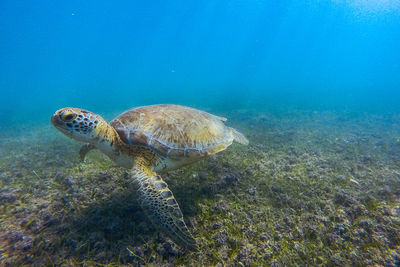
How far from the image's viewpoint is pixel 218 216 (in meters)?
2.29

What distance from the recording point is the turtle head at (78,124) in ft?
6.93

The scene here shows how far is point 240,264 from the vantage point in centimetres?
173

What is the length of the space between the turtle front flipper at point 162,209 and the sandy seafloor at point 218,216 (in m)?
0.18

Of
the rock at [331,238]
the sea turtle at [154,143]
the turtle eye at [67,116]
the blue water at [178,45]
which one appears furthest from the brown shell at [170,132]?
the blue water at [178,45]

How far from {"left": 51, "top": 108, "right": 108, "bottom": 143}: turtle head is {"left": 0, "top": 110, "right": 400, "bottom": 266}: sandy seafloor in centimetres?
90

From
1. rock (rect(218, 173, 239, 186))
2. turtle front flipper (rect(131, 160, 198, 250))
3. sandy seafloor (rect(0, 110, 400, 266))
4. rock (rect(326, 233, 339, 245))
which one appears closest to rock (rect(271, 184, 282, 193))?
sandy seafloor (rect(0, 110, 400, 266))

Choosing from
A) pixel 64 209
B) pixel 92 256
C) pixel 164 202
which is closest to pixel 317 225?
pixel 164 202

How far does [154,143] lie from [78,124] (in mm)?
1022

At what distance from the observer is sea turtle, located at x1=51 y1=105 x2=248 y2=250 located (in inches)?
74.4

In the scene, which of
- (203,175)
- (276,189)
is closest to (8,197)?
(203,175)

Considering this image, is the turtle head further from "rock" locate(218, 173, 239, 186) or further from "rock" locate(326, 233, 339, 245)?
"rock" locate(326, 233, 339, 245)

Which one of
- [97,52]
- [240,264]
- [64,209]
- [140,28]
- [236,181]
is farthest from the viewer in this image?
[97,52]

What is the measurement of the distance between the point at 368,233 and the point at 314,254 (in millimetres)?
817

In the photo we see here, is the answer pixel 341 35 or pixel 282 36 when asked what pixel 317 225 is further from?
pixel 341 35
